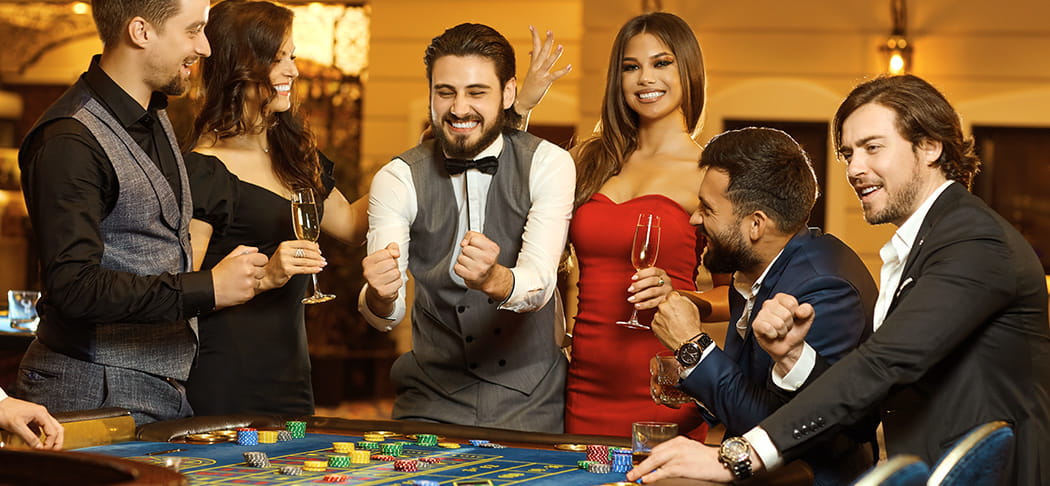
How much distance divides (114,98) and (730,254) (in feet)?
4.84

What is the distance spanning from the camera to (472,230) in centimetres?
314

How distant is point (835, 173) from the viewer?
Answer: 715cm

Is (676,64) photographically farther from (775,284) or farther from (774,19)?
(774,19)

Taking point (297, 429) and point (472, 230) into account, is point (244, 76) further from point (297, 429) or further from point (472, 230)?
point (297, 429)

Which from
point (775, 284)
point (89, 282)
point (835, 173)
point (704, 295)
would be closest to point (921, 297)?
point (775, 284)

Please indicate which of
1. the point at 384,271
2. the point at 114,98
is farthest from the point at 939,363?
the point at 114,98

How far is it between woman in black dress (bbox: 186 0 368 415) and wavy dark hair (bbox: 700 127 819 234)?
120 cm

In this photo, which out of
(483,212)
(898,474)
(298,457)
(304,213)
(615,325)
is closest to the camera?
(898,474)

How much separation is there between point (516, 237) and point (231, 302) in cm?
77

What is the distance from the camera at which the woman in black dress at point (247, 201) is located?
3.19 metres

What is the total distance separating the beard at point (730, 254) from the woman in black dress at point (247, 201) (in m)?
1.15

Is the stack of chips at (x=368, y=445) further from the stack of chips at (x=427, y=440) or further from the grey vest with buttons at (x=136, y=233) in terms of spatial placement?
the grey vest with buttons at (x=136, y=233)

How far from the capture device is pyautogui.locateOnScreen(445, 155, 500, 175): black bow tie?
314 centimetres

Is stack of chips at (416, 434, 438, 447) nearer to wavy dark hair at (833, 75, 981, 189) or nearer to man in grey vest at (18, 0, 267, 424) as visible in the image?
man in grey vest at (18, 0, 267, 424)
